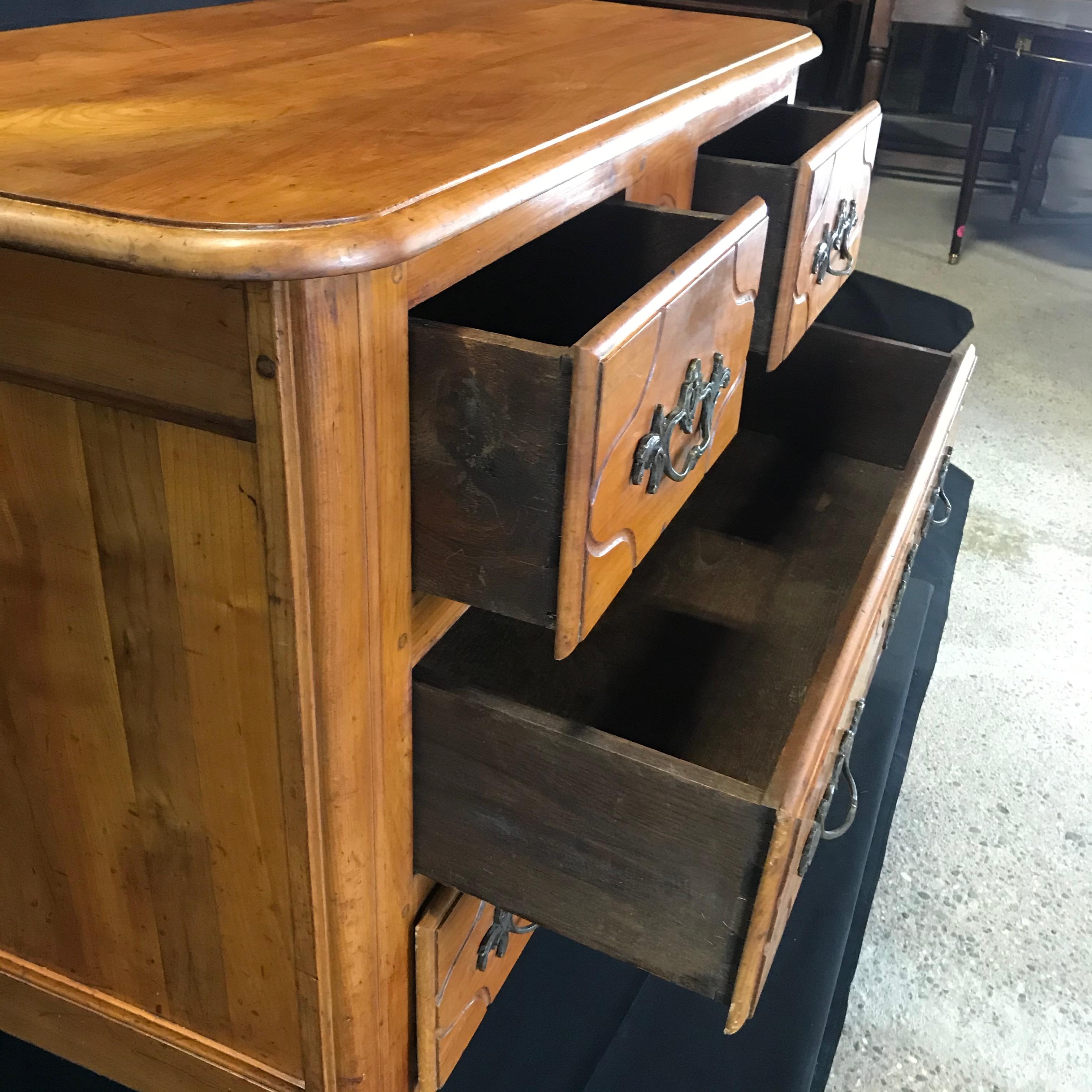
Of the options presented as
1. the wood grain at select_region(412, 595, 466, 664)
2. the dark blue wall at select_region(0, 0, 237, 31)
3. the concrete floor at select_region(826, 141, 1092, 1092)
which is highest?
the dark blue wall at select_region(0, 0, 237, 31)

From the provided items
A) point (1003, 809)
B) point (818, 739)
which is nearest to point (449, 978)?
point (818, 739)

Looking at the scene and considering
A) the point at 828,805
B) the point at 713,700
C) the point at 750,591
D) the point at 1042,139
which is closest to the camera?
the point at 828,805

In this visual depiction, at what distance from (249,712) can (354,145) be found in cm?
28

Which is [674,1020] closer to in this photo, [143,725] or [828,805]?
[828,805]

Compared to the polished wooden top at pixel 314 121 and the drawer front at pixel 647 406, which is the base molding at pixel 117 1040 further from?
the polished wooden top at pixel 314 121

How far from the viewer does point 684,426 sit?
63 cm

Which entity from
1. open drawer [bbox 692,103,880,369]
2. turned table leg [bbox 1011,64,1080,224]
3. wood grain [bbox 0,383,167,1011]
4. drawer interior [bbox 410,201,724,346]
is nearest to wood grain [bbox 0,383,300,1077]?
wood grain [bbox 0,383,167,1011]

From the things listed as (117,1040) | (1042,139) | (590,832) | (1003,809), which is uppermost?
(590,832)

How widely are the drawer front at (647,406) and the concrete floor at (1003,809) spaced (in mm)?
578

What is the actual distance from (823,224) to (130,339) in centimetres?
59

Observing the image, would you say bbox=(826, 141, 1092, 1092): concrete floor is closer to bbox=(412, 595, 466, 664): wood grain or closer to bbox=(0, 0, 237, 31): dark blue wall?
bbox=(412, 595, 466, 664): wood grain

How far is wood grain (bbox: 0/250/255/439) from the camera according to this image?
445 mm

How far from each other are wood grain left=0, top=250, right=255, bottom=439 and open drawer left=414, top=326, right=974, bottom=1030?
219mm

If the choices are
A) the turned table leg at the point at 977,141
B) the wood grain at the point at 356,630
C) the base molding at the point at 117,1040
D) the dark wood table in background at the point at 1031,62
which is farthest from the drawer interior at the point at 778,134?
the turned table leg at the point at 977,141
